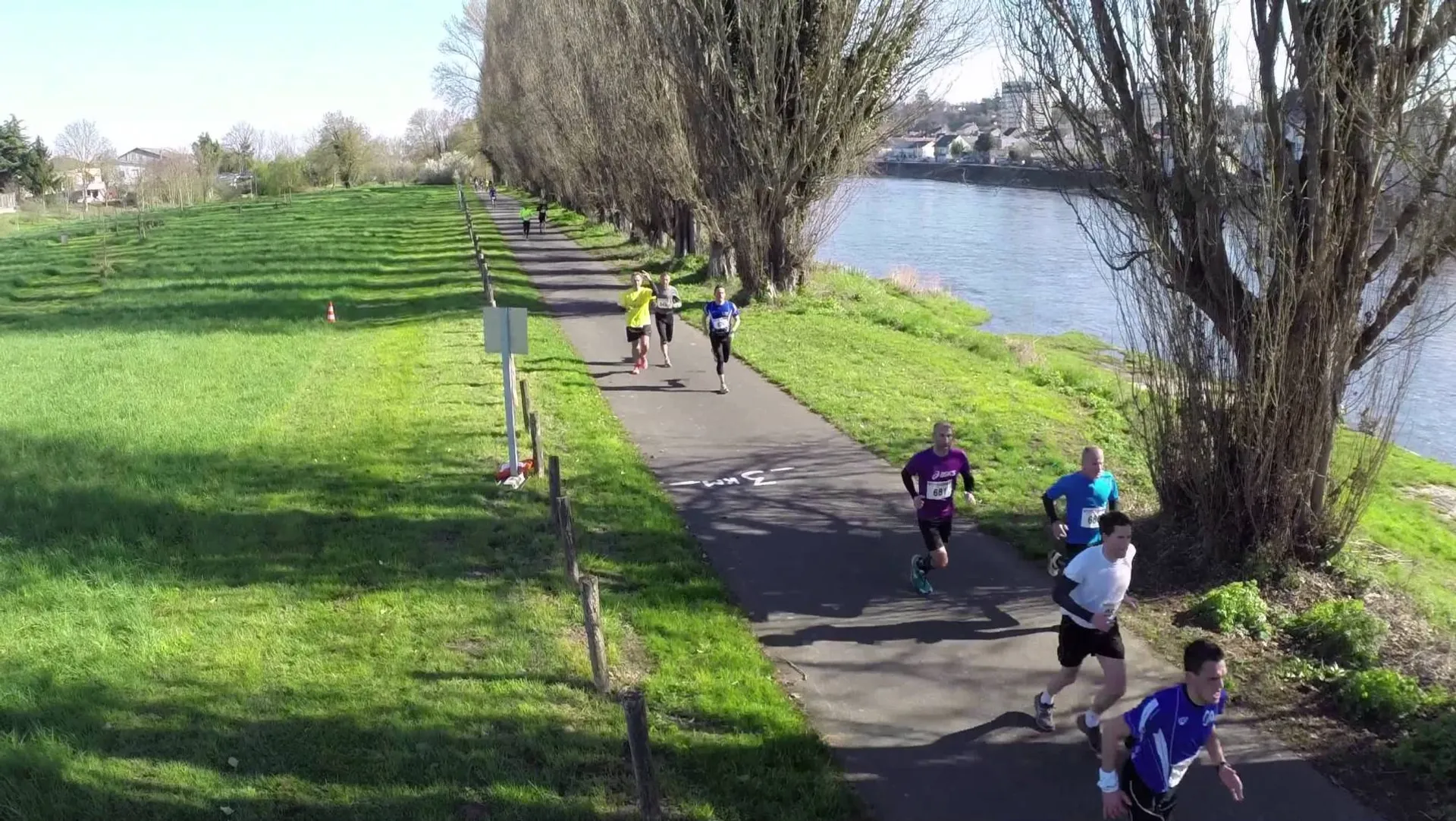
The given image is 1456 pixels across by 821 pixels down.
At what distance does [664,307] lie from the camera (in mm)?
16281

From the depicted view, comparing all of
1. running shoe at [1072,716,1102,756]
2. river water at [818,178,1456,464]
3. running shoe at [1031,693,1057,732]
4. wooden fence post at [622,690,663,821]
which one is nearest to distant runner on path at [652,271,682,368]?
river water at [818,178,1456,464]

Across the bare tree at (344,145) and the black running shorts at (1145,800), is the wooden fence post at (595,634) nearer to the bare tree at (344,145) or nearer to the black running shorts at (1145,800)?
the black running shorts at (1145,800)

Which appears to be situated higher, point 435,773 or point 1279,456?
point 1279,456

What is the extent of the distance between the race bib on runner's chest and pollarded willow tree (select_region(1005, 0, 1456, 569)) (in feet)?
7.37

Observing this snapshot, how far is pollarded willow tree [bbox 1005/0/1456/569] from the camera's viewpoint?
7.30m

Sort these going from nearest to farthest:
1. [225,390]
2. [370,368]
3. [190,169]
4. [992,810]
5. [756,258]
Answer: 1. [992,810]
2. [225,390]
3. [370,368]
4. [756,258]
5. [190,169]

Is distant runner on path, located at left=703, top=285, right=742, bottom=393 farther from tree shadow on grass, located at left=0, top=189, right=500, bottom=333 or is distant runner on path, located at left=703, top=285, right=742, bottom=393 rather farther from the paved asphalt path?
tree shadow on grass, located at left=0, top=189, right=500, bottom=333

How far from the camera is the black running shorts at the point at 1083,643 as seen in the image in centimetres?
579

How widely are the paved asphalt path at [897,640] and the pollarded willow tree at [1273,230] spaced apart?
1887 mm

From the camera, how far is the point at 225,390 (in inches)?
620

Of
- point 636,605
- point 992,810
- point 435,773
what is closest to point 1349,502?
point 992,810

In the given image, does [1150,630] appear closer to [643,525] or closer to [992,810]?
[992,810]

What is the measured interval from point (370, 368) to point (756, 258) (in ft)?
31.7

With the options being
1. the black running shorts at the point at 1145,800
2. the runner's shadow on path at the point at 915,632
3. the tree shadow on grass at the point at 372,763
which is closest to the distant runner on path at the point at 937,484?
the runner's shadow on path at the point at 915,632
